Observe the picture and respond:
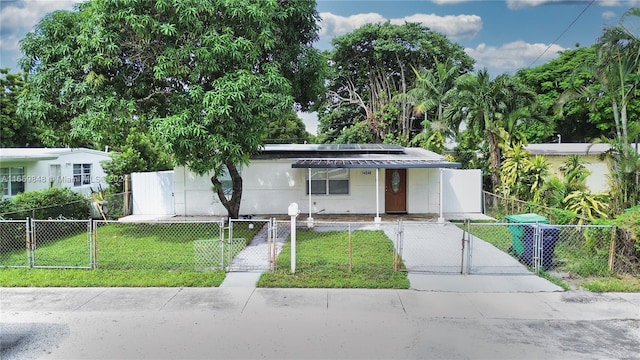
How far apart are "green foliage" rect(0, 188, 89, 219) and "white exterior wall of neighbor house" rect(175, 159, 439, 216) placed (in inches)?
132

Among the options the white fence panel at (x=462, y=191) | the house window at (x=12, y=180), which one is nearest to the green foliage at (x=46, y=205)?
the house window at (x=12, y=180)

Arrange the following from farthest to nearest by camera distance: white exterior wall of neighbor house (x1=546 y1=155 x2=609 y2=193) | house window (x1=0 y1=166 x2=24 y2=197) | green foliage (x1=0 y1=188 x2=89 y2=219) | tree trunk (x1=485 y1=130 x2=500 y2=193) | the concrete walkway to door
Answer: white exterior wall of neighbor house (x1=546 y1=155 x2=609 y2=193)
tree trunk (x1=485 y1=130 x2=500 y2=193)
house window (x1=0 y1=166 x2=24 y2=197)
green foliage (x1=0 y1=188 x2=89 y2=219)
the concrete walkway to door

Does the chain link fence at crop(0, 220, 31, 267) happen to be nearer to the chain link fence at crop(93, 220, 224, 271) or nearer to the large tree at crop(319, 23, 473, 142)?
the chain link fence at crop(93, 220, 224, 271)

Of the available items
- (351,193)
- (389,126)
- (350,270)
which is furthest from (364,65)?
(350,270)

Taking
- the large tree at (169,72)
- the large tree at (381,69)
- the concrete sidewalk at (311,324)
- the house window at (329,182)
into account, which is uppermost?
the large tree at (381,69)

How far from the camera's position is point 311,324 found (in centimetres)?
568

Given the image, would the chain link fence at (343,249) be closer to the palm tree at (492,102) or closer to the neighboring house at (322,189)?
the neighboring house at (322,189)

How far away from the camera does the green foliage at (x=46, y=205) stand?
10.8 meters

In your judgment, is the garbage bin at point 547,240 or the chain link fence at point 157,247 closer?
the garbage bin at point 547,240

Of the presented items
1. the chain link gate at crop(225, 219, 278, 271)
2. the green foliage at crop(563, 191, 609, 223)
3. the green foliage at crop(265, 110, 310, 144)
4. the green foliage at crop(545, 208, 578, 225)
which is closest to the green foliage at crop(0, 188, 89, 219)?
the chain link gate at crop(225, 219, 278, 271)

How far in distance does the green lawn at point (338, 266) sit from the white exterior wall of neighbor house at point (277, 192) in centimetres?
458

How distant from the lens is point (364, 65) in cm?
3459

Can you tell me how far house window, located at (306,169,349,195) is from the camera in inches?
625

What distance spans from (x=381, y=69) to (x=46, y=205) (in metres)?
27.8
